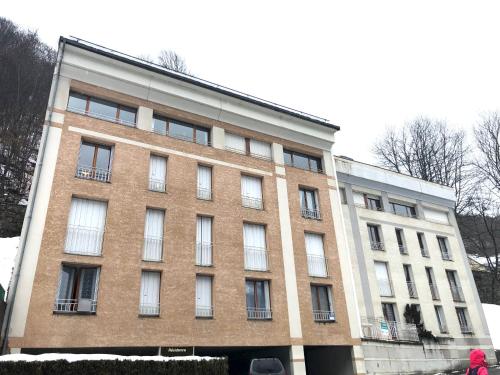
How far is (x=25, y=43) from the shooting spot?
174ft

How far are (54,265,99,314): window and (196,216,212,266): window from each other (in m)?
4.75

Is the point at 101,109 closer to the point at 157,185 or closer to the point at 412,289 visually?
the point at 157,185

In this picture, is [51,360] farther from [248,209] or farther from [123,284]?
[248,209]

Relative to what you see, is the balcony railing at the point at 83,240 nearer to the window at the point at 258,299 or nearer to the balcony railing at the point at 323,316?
the window at the point at 258,299

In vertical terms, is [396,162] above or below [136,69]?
above

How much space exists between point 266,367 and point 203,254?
5.95 meters

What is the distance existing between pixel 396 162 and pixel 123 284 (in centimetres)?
3877

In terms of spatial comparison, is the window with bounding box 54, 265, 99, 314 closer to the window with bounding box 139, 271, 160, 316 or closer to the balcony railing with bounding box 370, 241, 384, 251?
the window with bounding box 139, 271, 160, 316

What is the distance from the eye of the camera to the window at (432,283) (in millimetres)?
28422

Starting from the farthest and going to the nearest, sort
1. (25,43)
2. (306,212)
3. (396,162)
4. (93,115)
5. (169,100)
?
(25,43)
(396,162)
(306,212)
(169,100)
(93,115)

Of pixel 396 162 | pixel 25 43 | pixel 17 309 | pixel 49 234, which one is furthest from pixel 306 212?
pixel 25 43

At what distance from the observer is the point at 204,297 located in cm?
1855

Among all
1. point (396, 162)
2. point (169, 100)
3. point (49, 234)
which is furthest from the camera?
point (396, 162)

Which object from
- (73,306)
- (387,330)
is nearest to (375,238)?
(387,330)
